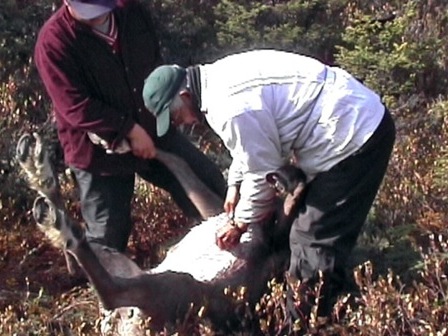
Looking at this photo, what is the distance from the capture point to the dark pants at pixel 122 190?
21.6 ft

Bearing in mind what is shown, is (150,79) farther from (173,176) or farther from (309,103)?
(173,176)

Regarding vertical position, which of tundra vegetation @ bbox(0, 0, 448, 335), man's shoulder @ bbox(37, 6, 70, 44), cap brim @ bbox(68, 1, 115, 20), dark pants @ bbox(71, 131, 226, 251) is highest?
cap brim @ bbox(68, 1, 115, 20)

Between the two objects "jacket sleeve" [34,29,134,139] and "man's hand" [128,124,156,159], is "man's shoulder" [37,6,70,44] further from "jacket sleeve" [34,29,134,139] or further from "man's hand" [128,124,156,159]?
"man's hand" [128,124,156,159]

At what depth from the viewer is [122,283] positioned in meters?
5.62

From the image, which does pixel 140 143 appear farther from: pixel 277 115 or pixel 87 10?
pixel 277 115

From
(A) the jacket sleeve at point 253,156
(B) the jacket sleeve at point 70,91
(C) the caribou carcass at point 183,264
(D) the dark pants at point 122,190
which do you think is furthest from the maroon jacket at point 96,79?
(A) the jacket sleeve at point 253,156

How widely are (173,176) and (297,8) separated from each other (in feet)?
13.6

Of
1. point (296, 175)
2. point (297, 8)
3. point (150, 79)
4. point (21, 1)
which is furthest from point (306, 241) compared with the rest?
point (21, 1)

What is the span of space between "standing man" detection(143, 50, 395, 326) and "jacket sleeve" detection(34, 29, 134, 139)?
0.62 meters

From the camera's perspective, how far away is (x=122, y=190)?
21.8ft

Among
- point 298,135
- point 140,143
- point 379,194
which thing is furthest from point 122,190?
point 379,194

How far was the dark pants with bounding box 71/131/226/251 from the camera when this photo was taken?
6.57 m

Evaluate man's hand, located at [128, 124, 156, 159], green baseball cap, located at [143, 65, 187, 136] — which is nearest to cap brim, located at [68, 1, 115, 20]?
man's hand, located at [128, 124, 156, 159]

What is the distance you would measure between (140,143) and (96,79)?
15.4 inches
